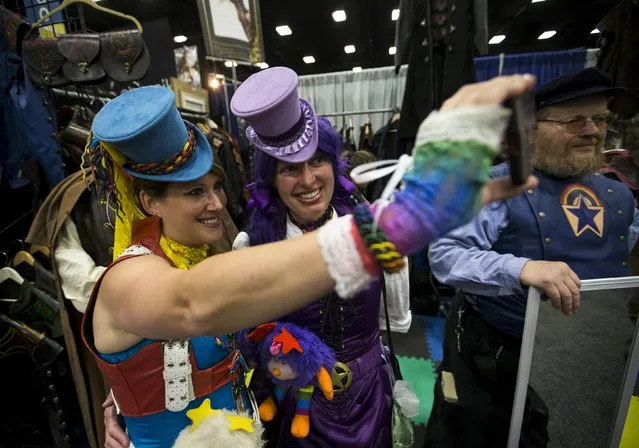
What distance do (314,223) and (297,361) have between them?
59cm

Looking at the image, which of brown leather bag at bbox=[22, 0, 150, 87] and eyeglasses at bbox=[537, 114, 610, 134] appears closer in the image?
eyeglasses at bbox=[537, 114, 610, 134]

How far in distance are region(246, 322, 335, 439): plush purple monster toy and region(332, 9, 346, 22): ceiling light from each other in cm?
834

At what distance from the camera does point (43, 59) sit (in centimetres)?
183

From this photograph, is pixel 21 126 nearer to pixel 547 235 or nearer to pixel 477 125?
pixel 477 125

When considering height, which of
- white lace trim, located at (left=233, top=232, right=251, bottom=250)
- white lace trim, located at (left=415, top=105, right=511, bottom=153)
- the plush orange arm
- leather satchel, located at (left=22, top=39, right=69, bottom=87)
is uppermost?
leather satchel, located at (left=22, top=39, right=69, bottom=87)

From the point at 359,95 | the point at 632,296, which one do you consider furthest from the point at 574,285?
the point at 359,95

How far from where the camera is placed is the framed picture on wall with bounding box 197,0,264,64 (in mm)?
2721

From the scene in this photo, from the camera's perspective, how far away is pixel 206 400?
3.40 ft

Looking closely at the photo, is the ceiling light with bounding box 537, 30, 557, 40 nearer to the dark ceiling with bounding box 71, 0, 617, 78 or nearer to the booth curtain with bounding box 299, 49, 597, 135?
the dark ceiling with bounding box 71, 0, 617, 78

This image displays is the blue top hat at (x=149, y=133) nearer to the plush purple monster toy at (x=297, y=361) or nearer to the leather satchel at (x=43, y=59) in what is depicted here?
the plush purple monster toy at (x=297, y=361)

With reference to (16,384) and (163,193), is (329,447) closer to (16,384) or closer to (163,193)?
(163,193)

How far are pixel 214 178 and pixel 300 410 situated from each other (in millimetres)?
949

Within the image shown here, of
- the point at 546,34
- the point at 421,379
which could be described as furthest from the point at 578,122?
the point at 546,34

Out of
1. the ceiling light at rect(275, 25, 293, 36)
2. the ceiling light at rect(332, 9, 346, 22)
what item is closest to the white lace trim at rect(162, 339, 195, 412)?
the ceiling light at rect(332, 9, 346, 22)
